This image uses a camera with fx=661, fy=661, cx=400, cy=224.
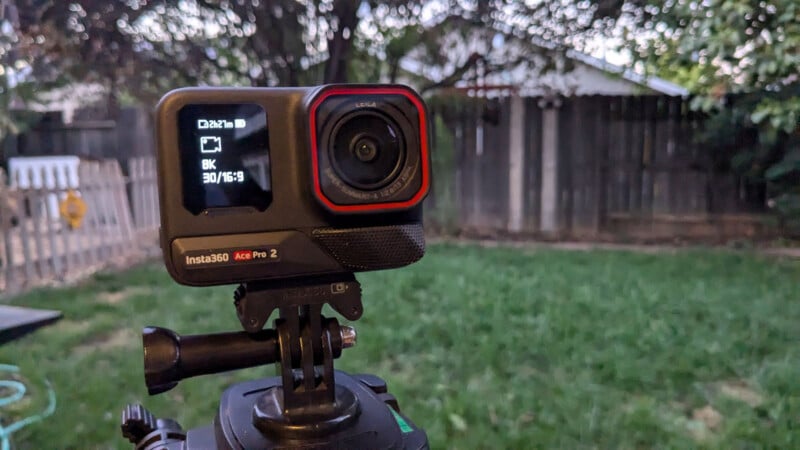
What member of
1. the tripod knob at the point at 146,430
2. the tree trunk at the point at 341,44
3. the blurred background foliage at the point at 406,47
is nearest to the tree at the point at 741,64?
the blurred background foliage at the point at 406,47

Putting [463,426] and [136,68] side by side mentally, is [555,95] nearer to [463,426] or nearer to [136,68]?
[136,68]

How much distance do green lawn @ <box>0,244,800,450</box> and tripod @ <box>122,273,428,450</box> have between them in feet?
4.65

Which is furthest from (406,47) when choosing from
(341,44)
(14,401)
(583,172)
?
(14,401)

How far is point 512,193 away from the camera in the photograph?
24.1 ft

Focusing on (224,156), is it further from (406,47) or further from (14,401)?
(406,47)

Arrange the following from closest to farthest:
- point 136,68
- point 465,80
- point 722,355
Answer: point 722,355 < point 136,68 < point 465,80

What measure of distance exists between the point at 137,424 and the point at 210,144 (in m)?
0.59

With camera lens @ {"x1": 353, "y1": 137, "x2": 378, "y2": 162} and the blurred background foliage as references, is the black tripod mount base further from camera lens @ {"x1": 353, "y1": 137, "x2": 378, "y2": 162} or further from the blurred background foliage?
the blurred background foliage

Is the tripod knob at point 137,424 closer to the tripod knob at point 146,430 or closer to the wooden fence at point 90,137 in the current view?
the tripod knob at point 146,430

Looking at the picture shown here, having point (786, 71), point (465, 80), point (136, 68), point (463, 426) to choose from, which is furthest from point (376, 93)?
point (465, 80)

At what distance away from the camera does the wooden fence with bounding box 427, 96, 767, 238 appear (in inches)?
271

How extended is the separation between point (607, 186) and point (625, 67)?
1.36m

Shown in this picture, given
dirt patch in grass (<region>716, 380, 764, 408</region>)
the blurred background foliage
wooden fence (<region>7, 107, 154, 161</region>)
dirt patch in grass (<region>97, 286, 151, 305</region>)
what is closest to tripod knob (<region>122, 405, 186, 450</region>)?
dirt patch in grass (<region>716, 380, 764, 408</region>)

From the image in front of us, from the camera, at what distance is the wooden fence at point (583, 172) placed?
6887 mm
